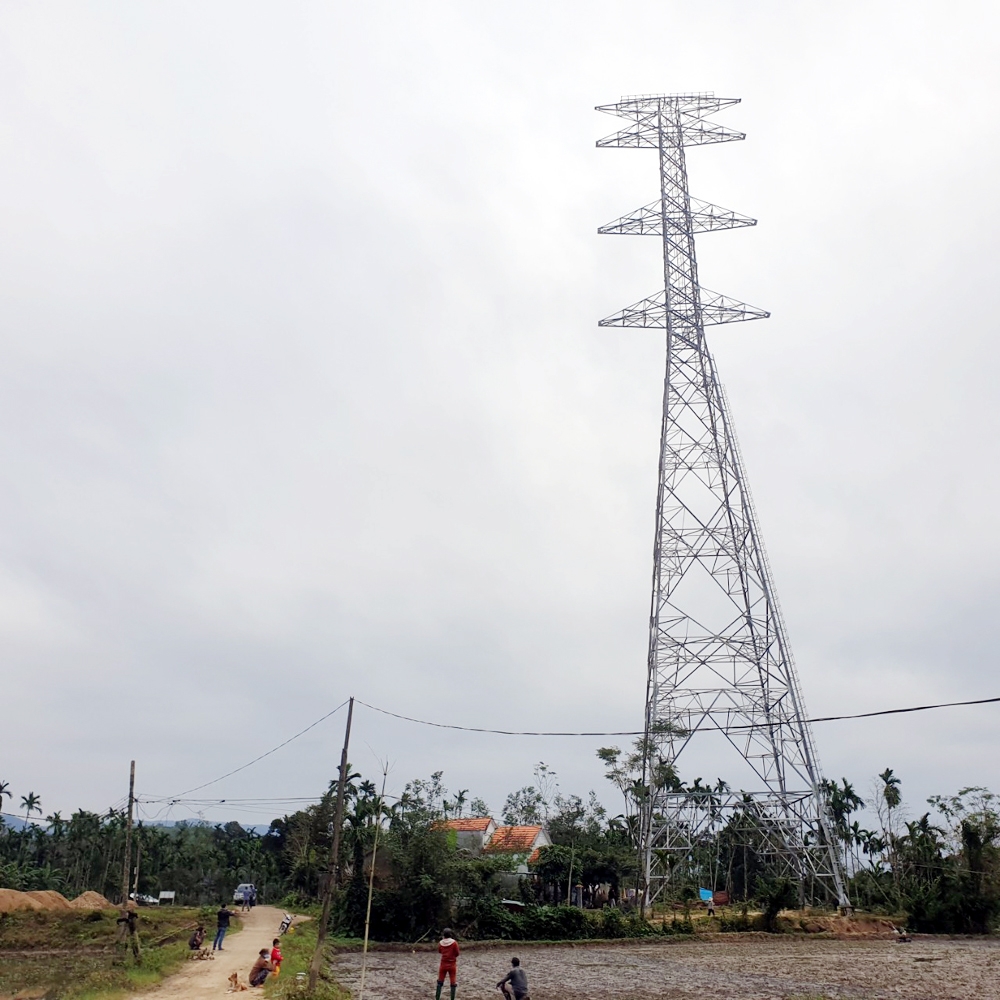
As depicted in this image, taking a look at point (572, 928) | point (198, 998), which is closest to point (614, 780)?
point (572, 928)

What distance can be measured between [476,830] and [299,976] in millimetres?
34578

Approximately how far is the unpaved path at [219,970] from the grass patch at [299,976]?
26.9 inches

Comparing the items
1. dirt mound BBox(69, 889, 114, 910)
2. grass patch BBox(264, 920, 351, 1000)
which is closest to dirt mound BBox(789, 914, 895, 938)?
grass patch BBox(264, 920, 351, 1000)

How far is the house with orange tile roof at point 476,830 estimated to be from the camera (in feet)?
170

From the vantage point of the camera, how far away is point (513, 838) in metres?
52.8

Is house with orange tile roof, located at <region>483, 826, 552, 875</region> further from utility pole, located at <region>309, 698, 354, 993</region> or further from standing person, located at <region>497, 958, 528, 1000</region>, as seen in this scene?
standing person, located at <region>497, 958, 528, 1000</region>

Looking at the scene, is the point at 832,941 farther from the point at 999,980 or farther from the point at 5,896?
the point at 5,896

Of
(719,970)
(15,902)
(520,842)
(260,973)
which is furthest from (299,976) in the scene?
(520,842)

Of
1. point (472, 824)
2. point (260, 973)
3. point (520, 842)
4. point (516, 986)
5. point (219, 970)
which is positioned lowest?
point (219, 970)

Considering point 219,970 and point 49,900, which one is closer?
point 219,970

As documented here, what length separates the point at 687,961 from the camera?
28953 mm

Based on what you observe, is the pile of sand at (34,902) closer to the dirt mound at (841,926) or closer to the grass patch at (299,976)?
the grass patch at (299,976)

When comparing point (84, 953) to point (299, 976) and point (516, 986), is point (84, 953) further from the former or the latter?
point (516, 986)

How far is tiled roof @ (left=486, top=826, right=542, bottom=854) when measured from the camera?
50028 millimetres
